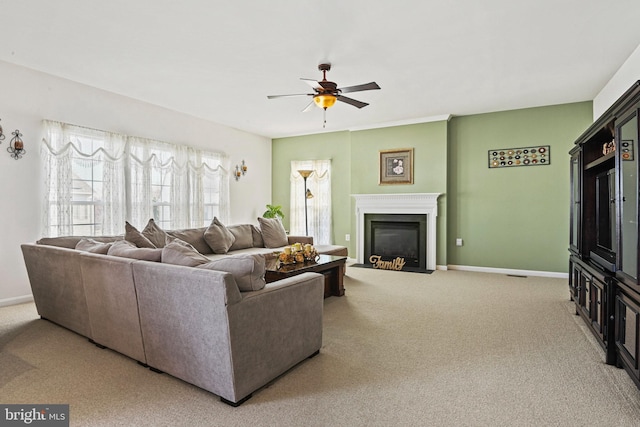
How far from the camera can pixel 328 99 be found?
152 inches

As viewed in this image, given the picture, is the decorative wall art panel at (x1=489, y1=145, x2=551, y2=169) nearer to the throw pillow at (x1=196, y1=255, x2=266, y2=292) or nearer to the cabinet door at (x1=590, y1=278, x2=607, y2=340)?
the cabinet door at (x1=590, y1=278, x2=607, y2=340)

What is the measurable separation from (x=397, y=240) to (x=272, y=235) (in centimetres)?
234

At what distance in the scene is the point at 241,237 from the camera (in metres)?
5.77

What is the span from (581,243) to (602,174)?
2.44 ft

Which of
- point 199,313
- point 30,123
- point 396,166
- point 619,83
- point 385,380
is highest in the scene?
point 619,83

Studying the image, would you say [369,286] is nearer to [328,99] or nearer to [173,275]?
[328,99]

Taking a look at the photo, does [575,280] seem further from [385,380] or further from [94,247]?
[94,247]

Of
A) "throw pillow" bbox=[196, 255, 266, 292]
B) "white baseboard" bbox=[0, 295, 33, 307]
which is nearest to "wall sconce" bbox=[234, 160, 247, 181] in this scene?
"white baseboard" bbox=[0, 295, 33, 307]

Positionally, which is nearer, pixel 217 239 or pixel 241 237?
pixel 217 239

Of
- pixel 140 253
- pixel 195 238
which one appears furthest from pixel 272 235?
pixel 140 253

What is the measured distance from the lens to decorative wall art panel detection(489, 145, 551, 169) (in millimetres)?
5746

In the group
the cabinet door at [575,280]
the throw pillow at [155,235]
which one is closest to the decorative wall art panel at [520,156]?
the cabinet door at [575,280]

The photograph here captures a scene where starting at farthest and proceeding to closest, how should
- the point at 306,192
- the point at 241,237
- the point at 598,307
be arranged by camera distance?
the point at 306,192
the point at 241,237
the point at 598,307

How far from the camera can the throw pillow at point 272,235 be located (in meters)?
5.96
